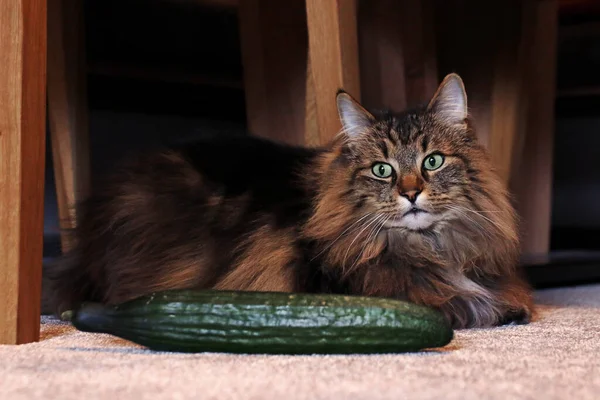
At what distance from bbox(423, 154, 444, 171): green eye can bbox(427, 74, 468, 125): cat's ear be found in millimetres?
112

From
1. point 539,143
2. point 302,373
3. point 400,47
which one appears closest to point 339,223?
point 302,373

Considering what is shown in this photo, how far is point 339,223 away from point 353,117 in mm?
247

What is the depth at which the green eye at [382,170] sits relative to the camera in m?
1.49

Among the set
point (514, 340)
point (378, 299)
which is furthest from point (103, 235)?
point (514, 340)

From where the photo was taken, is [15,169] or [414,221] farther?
[414,221]

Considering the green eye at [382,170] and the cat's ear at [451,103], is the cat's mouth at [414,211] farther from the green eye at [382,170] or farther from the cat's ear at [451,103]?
the cat's ear at [451,103]

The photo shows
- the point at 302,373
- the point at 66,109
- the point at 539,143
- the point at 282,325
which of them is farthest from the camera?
the point at 539,143

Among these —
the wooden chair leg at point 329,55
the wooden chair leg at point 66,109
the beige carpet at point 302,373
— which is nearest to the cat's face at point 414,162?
the wooden chair leg at point 329,55

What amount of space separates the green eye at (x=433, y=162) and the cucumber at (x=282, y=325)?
1.44 ft

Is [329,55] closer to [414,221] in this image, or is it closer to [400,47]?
[414,221]

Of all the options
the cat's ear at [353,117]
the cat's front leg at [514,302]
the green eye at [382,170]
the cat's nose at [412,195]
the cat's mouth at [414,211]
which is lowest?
the cat's front leg at [514,302]

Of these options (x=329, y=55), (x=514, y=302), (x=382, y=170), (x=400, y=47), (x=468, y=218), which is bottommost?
(x=514, y=302)

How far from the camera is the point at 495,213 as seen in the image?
1.53 m

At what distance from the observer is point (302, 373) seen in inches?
37.4
